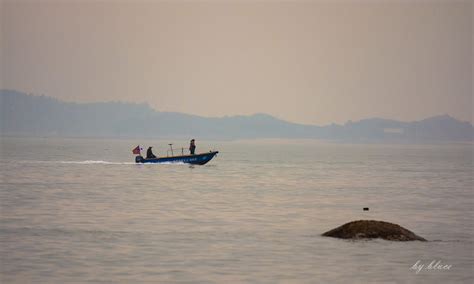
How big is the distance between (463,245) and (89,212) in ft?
77.4

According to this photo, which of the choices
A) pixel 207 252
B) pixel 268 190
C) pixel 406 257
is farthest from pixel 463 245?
pixel 268 190

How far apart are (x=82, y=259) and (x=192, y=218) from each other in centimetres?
1645

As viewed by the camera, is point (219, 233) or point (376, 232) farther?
point (219, 233)

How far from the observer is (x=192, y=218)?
50.0m

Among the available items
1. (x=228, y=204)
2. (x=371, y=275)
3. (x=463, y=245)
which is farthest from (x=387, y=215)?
(x=371, y=275)

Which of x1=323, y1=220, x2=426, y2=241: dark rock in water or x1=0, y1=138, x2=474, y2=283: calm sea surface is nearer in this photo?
x1=0, y1=138, x2=474, y2=283: calm sea surface

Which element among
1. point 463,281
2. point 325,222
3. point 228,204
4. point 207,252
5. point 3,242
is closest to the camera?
point 463,281

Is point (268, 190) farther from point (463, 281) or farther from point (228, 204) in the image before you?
point (463, 281)

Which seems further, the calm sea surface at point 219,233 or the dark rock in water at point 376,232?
the dark rock in water at point 376,232

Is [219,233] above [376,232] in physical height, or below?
below

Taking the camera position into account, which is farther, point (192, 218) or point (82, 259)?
point (192, 218)

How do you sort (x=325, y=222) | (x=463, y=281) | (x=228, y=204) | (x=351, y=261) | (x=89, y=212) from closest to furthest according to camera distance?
1. (x=463, y=281)
2. (x=351, y=261)
3. (x=325, y=222)
4. (x=89, y=212)
5. (x=228, y=204)

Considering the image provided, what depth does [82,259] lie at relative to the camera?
33938 mm

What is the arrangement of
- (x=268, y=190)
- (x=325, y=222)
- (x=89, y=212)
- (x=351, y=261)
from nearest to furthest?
1. (x=351, y=261)
2. (x=325, y=222)
3. (x=89, y=212)
4. (x=268, y=190)
